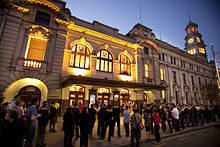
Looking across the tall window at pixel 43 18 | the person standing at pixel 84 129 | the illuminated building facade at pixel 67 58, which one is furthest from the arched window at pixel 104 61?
the person standing at pixel 84 129

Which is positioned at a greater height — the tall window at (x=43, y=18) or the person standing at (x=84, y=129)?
the tall window at (x=43, y=18)

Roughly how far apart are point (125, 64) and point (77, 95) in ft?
28.0

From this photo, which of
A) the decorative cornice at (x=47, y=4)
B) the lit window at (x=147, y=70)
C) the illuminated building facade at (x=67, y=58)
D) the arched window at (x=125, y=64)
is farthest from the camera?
the lit window at (x=147, y=70)

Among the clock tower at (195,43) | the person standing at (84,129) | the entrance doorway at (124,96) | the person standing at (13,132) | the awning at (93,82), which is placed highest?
the clock tower at (195,43)

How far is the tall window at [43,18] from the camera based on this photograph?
35.9ft

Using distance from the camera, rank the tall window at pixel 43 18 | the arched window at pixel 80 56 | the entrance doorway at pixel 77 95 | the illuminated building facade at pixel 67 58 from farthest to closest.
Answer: the arched window at pixel 80 56
the entrance doorway at pixel 77 95
the tall window at pixel 43 18
the illuminated building facade at pixel 67 58

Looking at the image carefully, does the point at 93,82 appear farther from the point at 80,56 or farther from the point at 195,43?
the point at 195,43

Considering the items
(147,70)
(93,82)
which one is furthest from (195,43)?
(93,82)

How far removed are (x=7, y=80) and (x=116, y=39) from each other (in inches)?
521

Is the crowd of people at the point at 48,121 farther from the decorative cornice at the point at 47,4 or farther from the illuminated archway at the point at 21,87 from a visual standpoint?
the decorative cornice at the point at 47,4

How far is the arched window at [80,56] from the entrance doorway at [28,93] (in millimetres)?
4279

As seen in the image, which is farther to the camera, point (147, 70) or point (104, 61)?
point (147, 70)

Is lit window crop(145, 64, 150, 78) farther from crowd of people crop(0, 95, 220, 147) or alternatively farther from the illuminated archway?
the illuminated archway

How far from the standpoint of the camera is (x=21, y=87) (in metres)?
9.58
